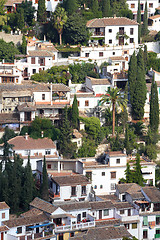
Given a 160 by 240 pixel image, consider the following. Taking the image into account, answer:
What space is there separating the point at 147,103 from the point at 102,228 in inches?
946

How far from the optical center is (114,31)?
119 m

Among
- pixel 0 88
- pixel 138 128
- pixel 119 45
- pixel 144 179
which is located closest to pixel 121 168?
pixel 144 179

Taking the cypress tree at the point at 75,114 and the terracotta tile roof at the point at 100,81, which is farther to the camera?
the terracotta tile roof at the point at 100,81

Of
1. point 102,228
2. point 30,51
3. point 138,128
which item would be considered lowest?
point 102,228

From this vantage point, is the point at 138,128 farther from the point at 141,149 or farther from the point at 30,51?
the point at 30,51

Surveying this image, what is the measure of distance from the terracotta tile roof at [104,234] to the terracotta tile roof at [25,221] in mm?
3474

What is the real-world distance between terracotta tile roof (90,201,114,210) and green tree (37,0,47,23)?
38.1 meters

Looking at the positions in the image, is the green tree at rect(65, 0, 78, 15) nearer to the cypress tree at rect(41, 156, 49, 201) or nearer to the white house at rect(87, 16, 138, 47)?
the white house at rect(87, 16, 138, 47)

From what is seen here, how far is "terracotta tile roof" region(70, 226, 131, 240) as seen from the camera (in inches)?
3381

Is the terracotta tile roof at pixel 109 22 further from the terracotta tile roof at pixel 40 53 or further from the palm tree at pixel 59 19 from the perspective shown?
the terracotta tile roof at pixel 40 53

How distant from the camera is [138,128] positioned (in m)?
104

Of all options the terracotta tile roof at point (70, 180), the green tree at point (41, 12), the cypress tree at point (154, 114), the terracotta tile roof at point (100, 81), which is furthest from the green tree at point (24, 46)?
the terracotta tile roof at point (70, 180)

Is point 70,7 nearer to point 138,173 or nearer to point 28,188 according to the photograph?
point 138,173

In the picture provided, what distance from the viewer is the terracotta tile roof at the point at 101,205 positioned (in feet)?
293
